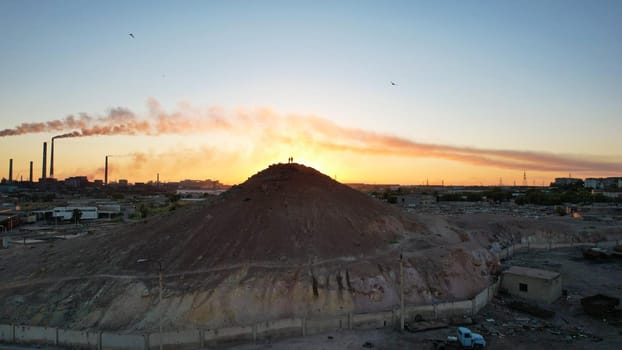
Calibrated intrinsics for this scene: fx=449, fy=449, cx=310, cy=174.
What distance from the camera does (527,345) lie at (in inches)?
902

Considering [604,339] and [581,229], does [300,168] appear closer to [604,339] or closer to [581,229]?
[604,339]

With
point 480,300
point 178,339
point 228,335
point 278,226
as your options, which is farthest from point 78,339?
point 480,300

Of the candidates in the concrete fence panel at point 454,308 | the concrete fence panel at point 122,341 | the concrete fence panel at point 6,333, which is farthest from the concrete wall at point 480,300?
the concrete fence panel at point 6,333

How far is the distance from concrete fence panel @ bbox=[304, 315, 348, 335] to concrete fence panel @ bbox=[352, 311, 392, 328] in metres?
0.63

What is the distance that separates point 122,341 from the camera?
22641 millimetres

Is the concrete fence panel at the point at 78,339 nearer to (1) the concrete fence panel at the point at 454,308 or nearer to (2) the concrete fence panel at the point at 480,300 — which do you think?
(1) the concrete fence panel at the point at 454,308

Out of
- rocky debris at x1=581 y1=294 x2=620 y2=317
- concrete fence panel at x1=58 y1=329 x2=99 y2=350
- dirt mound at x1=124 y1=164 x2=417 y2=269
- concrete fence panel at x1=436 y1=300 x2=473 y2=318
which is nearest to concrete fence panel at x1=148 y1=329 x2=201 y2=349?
concrete fence panel at x1=58 y1=329 x2=99 y2=350

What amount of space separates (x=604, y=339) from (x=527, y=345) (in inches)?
183

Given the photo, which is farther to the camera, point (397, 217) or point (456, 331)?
point (397, 217)

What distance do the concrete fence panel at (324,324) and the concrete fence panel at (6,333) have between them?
16.0 metres

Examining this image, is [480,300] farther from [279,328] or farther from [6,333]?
[6,333]

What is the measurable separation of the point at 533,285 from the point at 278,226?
723 inches

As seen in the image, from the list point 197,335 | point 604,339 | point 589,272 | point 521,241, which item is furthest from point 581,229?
point 197,335

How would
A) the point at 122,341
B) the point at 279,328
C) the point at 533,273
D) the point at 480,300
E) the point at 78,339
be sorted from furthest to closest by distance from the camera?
the point at 533,273 → the point at 480,300 → the point at 279,328 → the point at 78,339 → the point at 122,341
